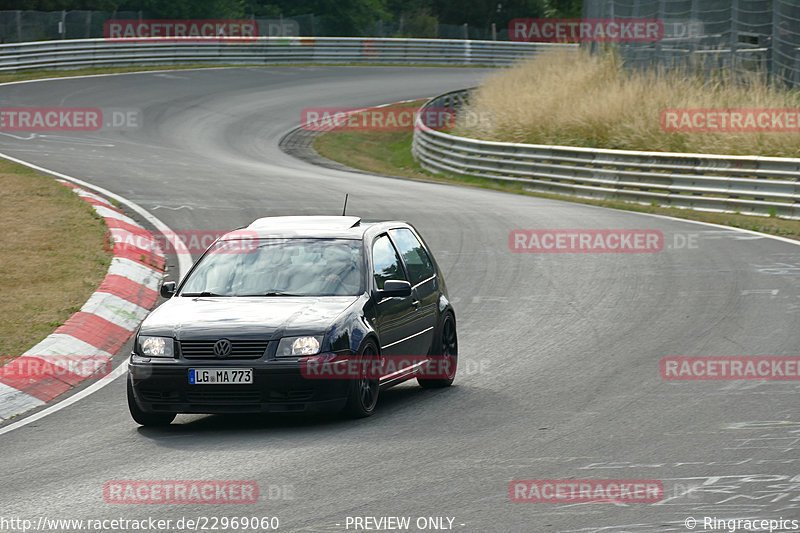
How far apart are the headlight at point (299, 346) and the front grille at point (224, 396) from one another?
13.5 inches

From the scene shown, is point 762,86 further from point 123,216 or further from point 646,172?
point 123,216

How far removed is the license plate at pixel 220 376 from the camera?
8.41 m

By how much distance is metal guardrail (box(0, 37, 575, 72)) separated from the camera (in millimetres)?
45156

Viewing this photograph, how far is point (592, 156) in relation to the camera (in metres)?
26.5

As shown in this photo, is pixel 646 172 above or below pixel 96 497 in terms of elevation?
below

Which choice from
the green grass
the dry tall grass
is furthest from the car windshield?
the dry tall grass

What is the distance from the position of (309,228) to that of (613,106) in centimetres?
2139

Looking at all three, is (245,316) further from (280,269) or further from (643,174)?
(643,174)

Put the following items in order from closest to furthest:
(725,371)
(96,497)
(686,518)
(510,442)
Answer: (686,518) < (96,497) < (510,442) < (725,371)

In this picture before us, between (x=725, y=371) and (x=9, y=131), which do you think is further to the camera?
(x=9, y=131)

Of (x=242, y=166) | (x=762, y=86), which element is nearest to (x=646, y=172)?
(x=762, y=86)

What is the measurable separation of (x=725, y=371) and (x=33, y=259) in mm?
9162

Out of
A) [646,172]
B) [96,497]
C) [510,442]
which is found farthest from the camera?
[646,172]

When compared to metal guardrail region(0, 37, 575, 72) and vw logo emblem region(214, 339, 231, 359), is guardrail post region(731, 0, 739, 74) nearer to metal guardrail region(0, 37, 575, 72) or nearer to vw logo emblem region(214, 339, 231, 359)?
metal guardrail region(0, 37, 575, 72)
